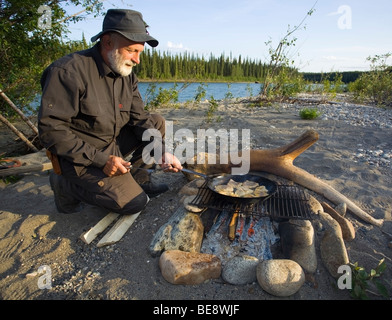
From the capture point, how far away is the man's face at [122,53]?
2578 millimetres

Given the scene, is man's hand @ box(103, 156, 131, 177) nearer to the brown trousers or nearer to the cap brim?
the brown trousers

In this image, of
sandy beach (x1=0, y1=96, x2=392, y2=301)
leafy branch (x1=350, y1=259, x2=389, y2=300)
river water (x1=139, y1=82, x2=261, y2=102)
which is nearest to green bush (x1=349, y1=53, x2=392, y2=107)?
river water (x1=139, y1=82, x2=261, y2=102)

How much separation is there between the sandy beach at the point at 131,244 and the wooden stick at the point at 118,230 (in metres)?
0.05

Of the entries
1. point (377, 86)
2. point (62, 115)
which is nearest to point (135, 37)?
point (62, 115)

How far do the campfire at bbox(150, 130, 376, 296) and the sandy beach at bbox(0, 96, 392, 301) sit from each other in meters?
0.10

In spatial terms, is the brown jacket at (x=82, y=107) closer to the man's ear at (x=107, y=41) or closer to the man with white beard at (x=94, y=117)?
the man with white beard at (x=94, y=117)

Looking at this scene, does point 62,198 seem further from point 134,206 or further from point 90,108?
point 90,108

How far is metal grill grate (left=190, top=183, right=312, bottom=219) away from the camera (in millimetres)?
2293

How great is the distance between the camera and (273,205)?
251cm

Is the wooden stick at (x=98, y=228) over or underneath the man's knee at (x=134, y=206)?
underneath

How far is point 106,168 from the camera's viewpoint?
8.34ft

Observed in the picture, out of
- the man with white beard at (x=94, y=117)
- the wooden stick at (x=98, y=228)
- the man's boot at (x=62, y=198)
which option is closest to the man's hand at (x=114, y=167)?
the man with white beard at (x=94, y=117)

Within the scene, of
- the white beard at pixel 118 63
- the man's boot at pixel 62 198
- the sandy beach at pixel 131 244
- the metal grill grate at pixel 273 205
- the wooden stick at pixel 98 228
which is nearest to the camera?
the sandy beach at pixel 131 244
